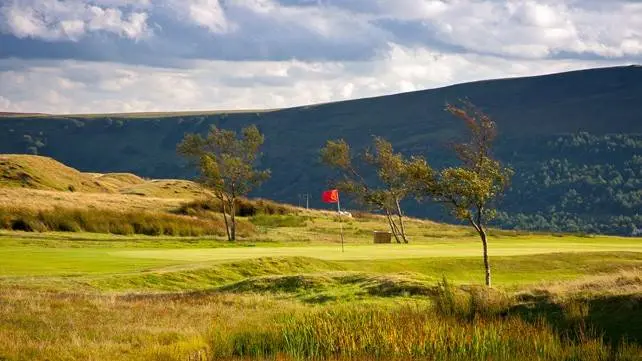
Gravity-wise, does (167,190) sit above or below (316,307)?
above

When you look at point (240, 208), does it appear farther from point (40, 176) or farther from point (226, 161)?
point (40, 176)

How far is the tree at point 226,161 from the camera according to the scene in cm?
7512

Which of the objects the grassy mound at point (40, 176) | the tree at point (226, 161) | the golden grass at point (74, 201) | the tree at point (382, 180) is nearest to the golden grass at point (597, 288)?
the tree at point (226, 161)

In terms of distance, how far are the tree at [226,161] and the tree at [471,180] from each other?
3472cm

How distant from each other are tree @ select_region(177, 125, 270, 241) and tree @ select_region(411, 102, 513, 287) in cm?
3472

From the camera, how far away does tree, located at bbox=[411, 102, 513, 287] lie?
3762cm

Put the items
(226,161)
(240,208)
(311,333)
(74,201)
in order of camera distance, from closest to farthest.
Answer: (311,333) → (226,161) → (74,201) → (240,208)

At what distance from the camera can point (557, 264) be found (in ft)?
142

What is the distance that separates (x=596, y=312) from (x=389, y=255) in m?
26.1

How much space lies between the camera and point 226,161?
75.8m

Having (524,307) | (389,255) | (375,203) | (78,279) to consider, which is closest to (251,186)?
(375,203)

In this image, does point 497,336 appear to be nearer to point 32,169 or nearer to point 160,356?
point 160,356

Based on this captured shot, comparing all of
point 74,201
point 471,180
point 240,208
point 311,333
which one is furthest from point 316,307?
point 240,208

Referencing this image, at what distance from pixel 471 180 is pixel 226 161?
40699mm
